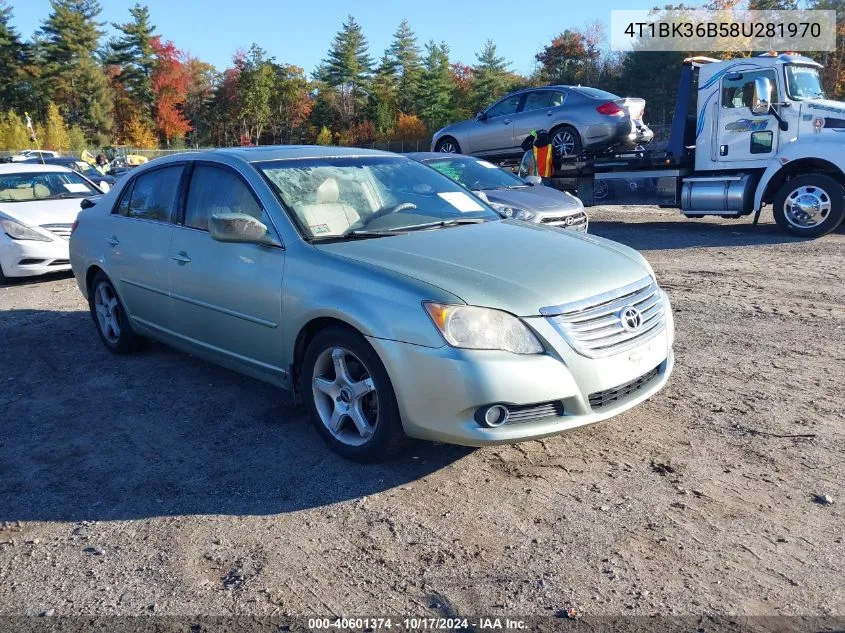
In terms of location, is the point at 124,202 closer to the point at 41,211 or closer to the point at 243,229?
the point at 243,229

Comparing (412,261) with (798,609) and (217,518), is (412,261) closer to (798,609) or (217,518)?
(217,518)

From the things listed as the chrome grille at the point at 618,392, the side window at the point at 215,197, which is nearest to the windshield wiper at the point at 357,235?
the side window at the point at 215,197

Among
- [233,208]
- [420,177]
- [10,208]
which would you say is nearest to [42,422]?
[233,208]

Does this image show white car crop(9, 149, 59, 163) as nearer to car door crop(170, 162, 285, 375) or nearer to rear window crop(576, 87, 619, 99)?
rear window crop(576, 87, 619, 99)

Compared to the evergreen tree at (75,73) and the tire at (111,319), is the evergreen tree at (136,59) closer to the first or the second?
the evergreen tree at (75,73)

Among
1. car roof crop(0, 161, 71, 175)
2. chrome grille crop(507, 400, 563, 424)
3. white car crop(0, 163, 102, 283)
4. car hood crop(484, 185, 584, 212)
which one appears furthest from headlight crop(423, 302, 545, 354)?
car roof crop(0, 161, 71, 175)

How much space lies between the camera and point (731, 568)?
9.48 feet

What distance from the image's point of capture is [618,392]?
3.74 meters

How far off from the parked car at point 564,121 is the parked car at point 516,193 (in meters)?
4.03

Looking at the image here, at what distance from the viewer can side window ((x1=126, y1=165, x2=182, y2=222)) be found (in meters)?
5.34

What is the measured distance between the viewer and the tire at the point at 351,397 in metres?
3.67

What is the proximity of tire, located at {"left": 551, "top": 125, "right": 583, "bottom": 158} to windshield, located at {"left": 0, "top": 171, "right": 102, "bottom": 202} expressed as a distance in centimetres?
842

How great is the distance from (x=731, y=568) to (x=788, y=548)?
31cm

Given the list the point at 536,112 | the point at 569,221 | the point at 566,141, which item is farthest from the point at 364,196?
the point at 536,112
